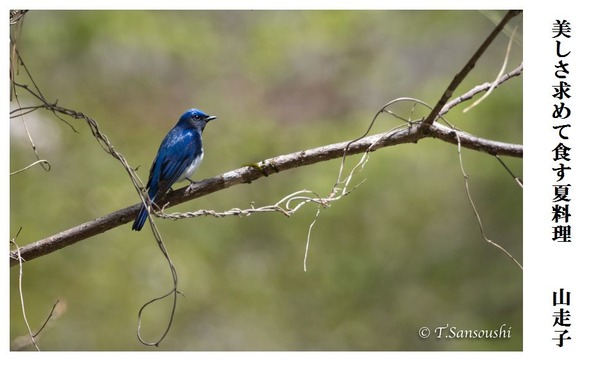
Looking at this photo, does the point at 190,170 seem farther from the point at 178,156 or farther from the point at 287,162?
the point at 287,162

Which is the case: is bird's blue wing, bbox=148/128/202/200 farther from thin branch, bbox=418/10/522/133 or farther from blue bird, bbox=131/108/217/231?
thin branch, bbox=418/10/522/133

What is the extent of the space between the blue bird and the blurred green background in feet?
3.75

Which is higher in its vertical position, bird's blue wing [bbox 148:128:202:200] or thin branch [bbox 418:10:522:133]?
bird's blue wing [bbox 148:128:202:200]

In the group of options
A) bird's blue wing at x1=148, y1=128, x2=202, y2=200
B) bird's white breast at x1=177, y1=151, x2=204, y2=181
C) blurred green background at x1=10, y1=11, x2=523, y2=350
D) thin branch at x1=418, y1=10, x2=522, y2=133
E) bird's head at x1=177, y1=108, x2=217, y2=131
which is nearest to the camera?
thin branch at x1=418, y1=10, x2=522, y2=133

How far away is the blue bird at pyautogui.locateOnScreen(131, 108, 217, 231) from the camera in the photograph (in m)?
3.50

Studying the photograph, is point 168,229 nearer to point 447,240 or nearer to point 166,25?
point 166,25

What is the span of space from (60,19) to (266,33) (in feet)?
6.57

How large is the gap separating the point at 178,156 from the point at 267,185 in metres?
2.88

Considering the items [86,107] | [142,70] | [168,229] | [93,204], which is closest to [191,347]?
[168,229]

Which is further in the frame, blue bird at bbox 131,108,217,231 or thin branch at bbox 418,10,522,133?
blue bird at bbox 131,108,217,231

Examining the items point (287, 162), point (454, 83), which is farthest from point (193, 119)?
point (454, 83)

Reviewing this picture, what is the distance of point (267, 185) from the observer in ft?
21.5

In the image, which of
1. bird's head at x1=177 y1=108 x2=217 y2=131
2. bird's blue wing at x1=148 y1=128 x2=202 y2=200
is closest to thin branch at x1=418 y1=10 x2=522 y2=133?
bird's blue wing at x1=148 y1=128 x2=202 y2=200

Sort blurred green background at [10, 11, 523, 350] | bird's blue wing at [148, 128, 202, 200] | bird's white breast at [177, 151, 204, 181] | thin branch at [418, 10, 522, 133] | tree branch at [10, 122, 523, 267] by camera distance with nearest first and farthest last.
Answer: thin branch at [418, 10, 522, 133] → tree branch at [10, 122, 523, 267] → bird's blue wing at [148, 128, 202, 200] → bird's white breast at [177, 151, 204, 181] → blurred green background at [10, 11, 523, 350]
